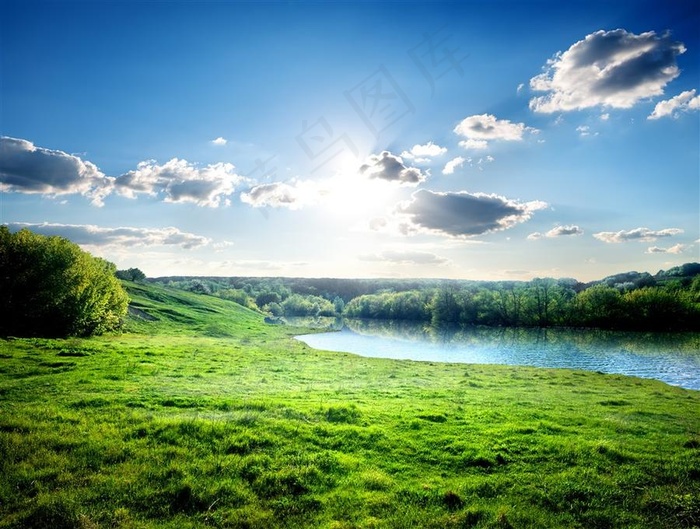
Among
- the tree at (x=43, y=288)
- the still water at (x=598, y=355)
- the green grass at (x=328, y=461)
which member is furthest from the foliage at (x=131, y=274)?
the green grass at (x=328, y=461)

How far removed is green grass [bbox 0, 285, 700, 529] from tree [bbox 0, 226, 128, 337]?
3205cm

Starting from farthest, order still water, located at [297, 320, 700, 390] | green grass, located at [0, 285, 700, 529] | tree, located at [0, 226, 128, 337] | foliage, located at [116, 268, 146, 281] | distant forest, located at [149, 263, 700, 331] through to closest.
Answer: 1. foliage, located at [116, 268, 146, 281]
2. distant forest, located at [149, 263, 700, 331]
3. tree, located at [0, 226, 128, 337]
4. still water, located at [297, 320, 700, 390]
5. green grass, located at [0, 285, 700, 529]

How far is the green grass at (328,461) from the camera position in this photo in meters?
9.20

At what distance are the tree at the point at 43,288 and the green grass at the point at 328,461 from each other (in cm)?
3205

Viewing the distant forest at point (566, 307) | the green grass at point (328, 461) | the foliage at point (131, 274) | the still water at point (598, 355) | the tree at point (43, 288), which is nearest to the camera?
the green grass at point (328, 461)

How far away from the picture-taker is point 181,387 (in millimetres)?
22453

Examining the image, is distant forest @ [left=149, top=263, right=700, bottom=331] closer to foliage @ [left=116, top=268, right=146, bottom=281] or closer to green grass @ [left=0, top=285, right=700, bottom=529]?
green grass @ [left=0, top=285, right=700, bottom=529]

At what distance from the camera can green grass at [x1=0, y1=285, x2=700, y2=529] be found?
30.2 feet

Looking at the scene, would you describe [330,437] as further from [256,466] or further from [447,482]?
[447,482]

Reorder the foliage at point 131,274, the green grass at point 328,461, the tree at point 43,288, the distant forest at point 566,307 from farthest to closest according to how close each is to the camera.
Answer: the foliage at point 131,274 < the distant forest at point 566,307 < the tree at point 43,288 < the green grass at point 328,461

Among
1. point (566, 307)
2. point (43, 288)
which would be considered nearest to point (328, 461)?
point (43, 288)

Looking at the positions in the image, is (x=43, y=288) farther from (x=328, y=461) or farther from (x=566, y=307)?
(x=566, y=307)

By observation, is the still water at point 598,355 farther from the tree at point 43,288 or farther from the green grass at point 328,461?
the tree at point 43,288

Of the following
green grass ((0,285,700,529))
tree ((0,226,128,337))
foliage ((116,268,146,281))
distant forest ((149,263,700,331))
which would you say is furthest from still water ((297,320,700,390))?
foliage ((116,268,146,281))
